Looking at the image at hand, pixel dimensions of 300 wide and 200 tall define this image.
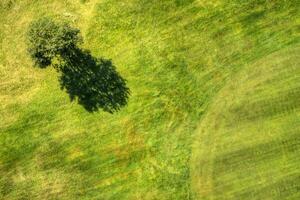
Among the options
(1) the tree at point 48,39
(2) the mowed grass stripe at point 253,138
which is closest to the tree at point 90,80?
(1) the tree at point 48,39

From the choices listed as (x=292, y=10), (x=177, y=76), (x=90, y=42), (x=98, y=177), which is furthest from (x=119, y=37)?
(x=292, y=10)

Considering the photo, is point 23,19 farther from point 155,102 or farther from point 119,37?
point 155,102

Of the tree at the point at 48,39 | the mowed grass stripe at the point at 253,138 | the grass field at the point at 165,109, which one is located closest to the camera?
the tree at the point at 48,39

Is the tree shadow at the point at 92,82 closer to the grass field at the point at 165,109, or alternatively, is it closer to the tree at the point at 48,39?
the grass field at the point at 165,109

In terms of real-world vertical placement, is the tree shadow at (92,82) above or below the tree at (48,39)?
below

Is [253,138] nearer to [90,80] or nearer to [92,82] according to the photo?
[92,82]

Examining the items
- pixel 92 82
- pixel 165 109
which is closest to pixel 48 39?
pixel 92 82
